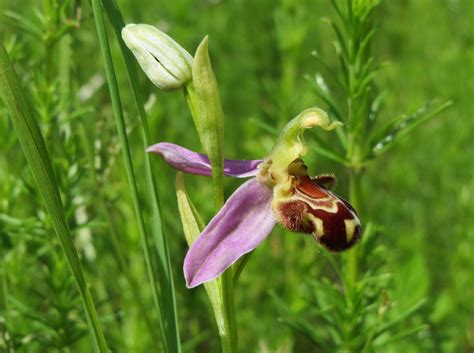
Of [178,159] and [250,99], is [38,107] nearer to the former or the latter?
[178,159]

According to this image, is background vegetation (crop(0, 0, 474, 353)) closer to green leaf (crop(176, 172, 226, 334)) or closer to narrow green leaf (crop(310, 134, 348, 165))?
narrow green leaf (crop(310, 134, 348, 165))

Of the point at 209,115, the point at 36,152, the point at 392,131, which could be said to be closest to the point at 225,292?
the point at 209,115

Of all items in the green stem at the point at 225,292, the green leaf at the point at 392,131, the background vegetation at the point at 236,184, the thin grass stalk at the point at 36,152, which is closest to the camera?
the thin grass stalk at the point at 36,152

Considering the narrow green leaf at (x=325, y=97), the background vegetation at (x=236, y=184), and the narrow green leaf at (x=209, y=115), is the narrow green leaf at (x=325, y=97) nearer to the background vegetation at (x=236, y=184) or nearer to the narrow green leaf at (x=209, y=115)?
the background vegetation at (x=236, y=184)

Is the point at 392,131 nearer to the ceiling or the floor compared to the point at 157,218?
nearer to the floor

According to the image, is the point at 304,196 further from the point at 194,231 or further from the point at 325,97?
the point at 325,97

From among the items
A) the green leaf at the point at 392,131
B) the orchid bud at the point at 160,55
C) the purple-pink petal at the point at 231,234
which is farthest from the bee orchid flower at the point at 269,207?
the green leaf at the point at 392,131
